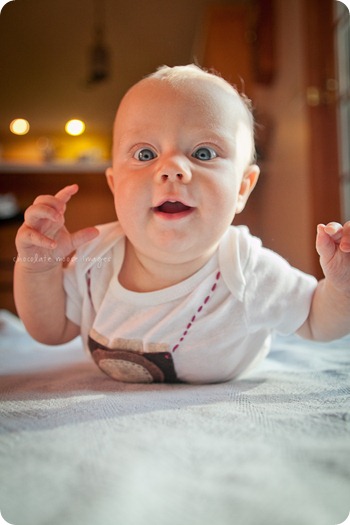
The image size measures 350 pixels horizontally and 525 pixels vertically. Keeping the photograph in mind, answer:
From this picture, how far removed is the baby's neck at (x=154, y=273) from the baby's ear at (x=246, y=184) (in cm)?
8

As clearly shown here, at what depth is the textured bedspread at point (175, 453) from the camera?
0.95 feet

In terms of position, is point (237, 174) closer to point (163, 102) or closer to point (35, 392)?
point (163, 102)

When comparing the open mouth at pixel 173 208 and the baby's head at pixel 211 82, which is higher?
the baby's head at pixel 211 82

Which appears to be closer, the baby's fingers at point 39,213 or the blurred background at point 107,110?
the baby's fingers at point 39,213

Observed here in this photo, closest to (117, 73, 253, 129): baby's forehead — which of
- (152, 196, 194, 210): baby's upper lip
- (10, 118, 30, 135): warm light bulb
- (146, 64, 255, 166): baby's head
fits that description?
(146, 64, 255, 166): baby's head

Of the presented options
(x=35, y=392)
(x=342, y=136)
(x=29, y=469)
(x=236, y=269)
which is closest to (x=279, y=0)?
(x=342, y=136)

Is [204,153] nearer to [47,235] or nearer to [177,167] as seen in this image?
[177,167]

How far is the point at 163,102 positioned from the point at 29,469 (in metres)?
0.41

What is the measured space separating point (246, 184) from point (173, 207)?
0.14 m

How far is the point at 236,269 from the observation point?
62 cm

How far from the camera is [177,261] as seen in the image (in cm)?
61

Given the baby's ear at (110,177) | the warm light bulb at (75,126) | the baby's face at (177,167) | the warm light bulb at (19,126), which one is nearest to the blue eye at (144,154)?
the baby's face at (177,167)

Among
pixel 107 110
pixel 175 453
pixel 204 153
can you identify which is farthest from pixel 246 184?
pixel 175 453

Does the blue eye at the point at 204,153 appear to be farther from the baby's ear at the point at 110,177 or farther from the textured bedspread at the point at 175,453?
the textured bedspread at the point at 175,453
